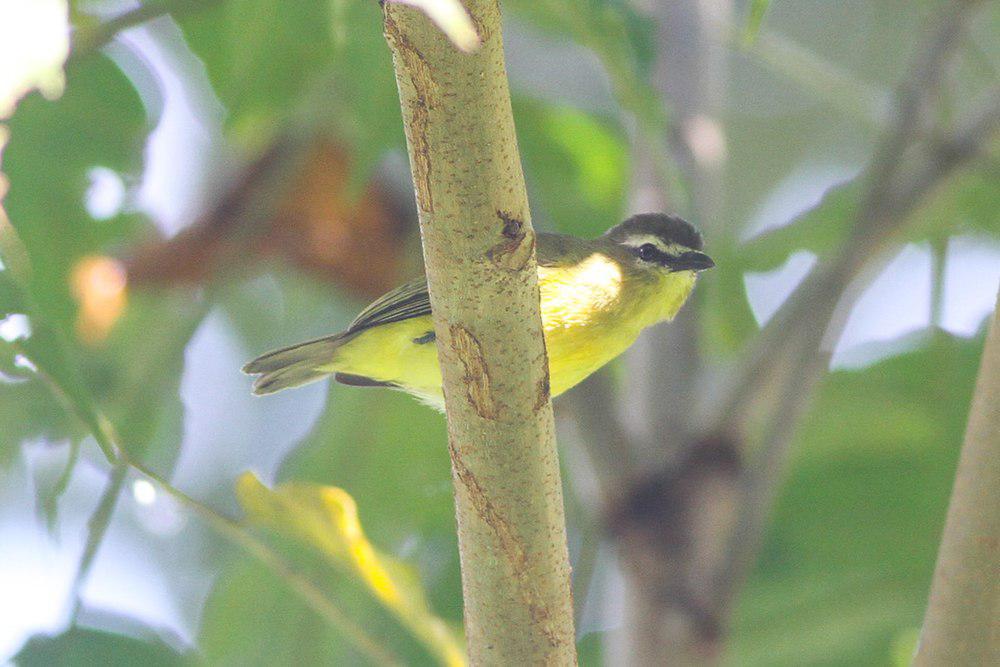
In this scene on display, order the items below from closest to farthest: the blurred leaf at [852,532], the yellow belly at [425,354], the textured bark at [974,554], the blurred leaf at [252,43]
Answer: the textured bark at [974,554]
the blurred leaf at [252,43]
the yellow belly at [425,354]
the blurred leaf at [852,532]

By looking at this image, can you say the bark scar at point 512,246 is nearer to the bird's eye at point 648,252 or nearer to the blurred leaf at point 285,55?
the blurred leaf at point 285,55

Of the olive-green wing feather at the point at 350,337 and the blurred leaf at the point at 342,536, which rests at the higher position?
the olive-green wing feather at the point at 350,337

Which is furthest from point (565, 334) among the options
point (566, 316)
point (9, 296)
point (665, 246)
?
point (9, 296)

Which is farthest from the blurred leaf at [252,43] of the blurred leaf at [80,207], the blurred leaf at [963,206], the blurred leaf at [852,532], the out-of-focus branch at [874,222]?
the blurred leaf at [852,532]

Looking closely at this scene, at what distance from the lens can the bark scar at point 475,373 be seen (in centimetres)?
141

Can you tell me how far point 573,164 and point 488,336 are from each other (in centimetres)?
217

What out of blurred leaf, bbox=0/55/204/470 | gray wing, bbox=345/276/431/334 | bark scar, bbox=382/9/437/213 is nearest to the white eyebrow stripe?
gray wing, bbox=345/276/431/334

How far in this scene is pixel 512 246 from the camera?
4.40 feet

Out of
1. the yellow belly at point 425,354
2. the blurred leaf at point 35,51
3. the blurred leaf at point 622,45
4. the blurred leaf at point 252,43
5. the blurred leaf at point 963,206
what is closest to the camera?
the blurred leaf at point 35,51

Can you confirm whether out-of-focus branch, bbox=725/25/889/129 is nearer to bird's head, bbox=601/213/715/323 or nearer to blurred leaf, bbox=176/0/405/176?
bird's head, bbox=601/213/715/323

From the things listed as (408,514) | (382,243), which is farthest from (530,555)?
(382,243)

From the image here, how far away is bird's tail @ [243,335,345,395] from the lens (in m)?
2.87

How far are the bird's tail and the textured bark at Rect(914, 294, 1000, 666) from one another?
5.33 ft

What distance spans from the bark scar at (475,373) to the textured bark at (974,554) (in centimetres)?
58
